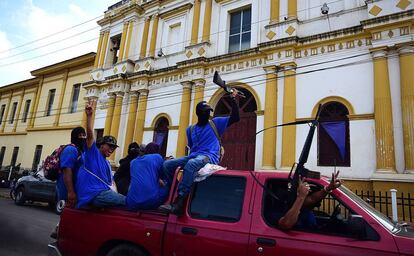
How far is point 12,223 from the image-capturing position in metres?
8.05

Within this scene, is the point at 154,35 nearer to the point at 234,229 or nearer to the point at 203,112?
the point at 203,112

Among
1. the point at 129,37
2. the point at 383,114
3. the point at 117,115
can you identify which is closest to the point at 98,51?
the point at 129,37

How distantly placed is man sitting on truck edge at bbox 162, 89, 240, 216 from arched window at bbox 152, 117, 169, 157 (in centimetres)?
1061

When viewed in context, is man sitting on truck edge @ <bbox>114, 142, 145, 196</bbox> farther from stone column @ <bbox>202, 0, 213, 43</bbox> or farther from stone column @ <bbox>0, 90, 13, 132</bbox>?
stone column @ <bbox>0, 90, 13, 132</bbox>

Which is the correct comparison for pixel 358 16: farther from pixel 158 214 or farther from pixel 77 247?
pixel 77 247

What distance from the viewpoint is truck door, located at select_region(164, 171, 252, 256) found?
113 inches

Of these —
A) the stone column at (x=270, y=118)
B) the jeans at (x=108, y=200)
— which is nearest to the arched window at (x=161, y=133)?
the stone column at (x=270, y=118)

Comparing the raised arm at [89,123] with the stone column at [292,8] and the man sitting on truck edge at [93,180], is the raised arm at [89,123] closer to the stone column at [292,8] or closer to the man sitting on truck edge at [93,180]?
the man sitting on truck edge at [93,180]

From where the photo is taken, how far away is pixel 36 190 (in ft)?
38.1

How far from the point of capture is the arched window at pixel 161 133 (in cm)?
1476

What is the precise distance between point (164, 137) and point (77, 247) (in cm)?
1127

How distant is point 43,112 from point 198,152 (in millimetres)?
23351

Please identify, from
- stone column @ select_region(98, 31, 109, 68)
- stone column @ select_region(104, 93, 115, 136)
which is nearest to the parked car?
stone column @ select_region(104, 93, 115, 136)

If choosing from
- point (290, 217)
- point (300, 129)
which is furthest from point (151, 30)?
point (290, 217)
